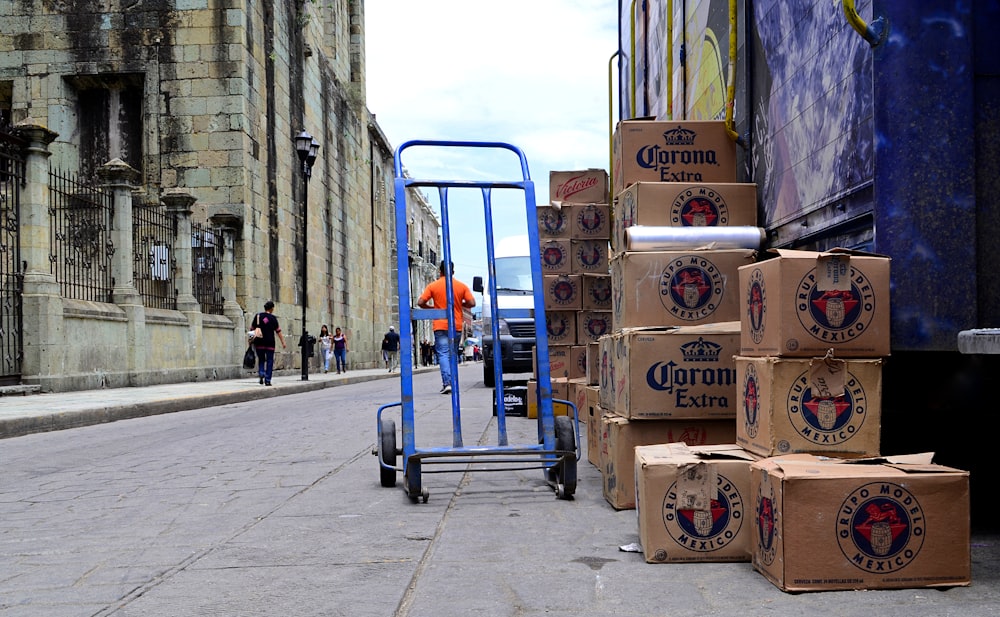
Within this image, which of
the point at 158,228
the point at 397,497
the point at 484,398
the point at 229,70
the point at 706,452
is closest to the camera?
the point at 706,452

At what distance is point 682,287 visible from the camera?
4.76 meters

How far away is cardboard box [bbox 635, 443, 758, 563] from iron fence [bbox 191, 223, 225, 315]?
1726 centimetres

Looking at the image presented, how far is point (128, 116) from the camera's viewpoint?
21.9 meters

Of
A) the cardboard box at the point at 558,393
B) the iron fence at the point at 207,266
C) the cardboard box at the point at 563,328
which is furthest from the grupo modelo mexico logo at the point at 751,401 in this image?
the iron fence at the point at 207,266

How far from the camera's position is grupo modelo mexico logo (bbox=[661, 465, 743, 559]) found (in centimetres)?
357

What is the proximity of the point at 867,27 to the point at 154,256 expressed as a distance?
1599 cm

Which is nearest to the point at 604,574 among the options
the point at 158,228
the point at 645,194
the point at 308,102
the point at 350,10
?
the point at 645,194

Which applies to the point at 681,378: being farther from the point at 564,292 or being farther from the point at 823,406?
the point at 564,292

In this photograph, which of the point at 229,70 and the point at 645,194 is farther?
the point at 229,70

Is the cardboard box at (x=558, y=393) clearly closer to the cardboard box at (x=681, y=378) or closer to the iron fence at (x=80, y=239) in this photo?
the cardboard box at (x=681, y=378)

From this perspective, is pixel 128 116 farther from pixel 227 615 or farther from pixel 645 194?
pixel 227 615

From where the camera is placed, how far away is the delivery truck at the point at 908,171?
3648mm

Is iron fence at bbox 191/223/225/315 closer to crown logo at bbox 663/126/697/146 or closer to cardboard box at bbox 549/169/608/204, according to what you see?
cardboard box at bbox 549/169/608/204

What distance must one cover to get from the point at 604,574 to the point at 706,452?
681 millimetres
